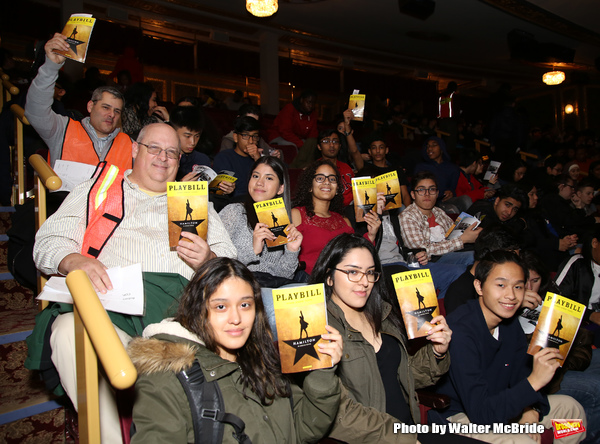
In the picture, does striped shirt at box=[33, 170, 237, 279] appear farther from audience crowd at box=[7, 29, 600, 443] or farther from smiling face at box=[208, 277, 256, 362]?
smiling face at box=[208, 277, 256, 362]

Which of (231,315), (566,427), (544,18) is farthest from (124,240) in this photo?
(544,18)

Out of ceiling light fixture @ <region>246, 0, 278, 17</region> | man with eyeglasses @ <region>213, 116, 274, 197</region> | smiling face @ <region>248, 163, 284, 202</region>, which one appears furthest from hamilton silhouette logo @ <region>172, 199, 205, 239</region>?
ceiling light fixture @ <region>246, 0, 278, 17</region>

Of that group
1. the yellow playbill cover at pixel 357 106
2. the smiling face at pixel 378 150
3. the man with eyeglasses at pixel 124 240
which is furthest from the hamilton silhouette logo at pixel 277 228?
the smiling face at pixel 378 150

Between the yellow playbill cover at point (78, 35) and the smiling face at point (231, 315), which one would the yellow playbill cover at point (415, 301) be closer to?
the smiling face at point (231, 315)

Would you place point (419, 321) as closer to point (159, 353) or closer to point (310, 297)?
point (310, 297)

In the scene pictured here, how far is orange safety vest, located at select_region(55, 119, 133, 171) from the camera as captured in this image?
2.80 meters

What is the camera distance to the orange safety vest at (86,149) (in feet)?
9.20

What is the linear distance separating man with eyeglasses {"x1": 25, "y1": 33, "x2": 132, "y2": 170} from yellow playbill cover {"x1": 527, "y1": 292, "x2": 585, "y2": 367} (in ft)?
8.34

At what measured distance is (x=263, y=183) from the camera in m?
2.94

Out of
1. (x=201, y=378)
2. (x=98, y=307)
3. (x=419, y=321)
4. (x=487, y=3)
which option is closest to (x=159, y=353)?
(x=201, y=378)

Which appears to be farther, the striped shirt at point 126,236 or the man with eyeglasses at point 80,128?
the man with eyeglasses at point 80,128

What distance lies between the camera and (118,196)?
2.12 m

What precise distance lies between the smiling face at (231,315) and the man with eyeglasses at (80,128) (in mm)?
1610

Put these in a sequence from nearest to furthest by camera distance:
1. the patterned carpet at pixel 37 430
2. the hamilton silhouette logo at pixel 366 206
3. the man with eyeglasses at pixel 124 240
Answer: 1. the man with eyeglasses at pixel 124 240
2. the patterned carpet at pixel 37 430
3. the hamilton silhouette logo at pixel 366 206
